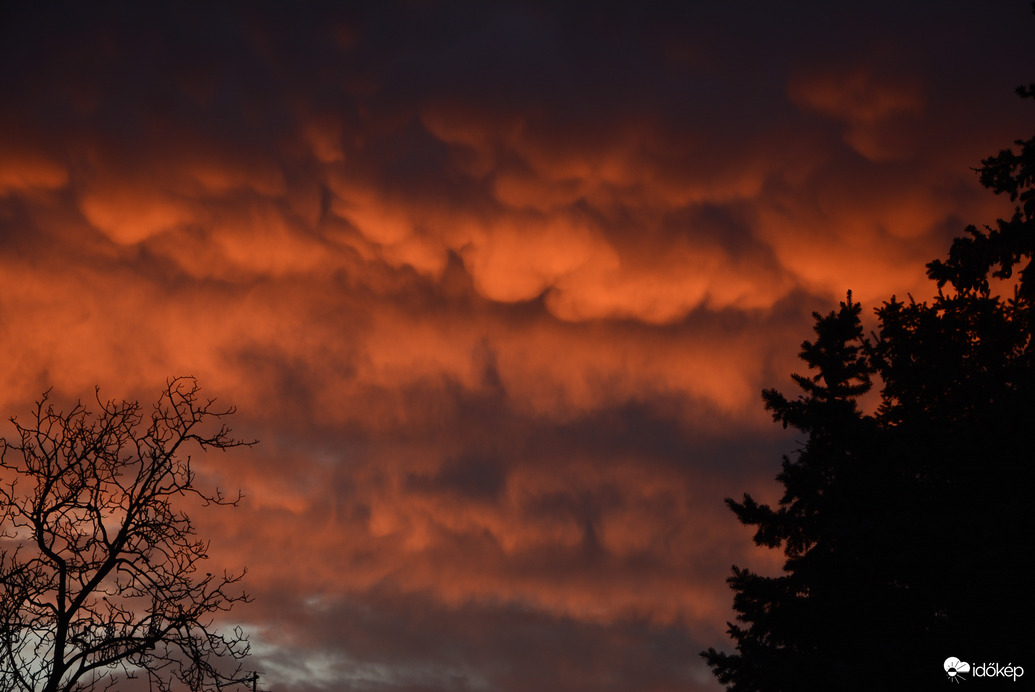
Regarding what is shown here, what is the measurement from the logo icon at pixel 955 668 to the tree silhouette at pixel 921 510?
29 centimetres

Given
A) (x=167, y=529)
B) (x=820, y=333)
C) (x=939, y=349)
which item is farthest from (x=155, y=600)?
(x=820, y=333)

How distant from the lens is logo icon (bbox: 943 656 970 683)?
49.9 feet

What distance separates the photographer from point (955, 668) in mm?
15453

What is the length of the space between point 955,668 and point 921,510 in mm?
2925

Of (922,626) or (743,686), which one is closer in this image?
(922,626)

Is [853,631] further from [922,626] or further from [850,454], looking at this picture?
[850,454]

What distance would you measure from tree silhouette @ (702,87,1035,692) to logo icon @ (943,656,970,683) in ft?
0.94

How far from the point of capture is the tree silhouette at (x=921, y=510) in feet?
46.2

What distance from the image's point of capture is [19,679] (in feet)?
35.9

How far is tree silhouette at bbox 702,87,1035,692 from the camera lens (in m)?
14.1

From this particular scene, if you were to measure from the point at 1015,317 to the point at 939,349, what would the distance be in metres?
1.57

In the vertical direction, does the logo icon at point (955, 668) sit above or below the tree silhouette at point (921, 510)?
below

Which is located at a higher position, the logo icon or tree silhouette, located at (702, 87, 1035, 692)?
tree silhouette, located at (702, 87, 1035, 692)

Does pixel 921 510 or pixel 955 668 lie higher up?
pixel 921 510
